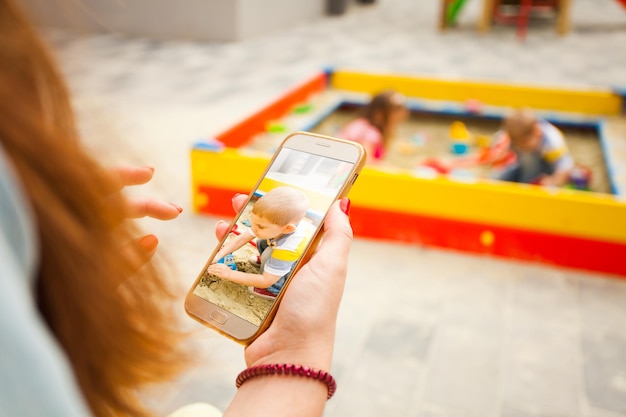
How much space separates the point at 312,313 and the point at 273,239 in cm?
14

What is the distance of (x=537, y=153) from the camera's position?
94.8 inches

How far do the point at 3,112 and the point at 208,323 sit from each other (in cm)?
56

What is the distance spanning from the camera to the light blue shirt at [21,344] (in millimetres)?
236

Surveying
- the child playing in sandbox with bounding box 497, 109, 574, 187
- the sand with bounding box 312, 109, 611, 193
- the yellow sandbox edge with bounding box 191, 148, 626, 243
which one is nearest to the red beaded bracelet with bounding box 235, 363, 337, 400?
the yellow sandbox edge with bounding box 191, 148, 626, 243

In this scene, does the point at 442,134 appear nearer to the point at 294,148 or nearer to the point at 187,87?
the point at 187,87

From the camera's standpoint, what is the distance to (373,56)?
203 inches

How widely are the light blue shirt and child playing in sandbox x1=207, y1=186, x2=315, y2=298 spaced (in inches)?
20.0

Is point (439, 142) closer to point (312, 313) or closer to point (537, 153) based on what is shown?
point (537, 153)

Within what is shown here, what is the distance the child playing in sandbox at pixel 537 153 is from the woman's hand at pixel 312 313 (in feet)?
6.00

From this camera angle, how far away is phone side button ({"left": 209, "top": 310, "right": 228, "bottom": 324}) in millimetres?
795

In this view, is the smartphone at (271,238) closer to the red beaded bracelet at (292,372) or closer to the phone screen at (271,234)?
the phone screen at (271,234)

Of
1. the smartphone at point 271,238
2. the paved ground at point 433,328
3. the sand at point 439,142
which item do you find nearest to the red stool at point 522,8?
the sand at point 439,142

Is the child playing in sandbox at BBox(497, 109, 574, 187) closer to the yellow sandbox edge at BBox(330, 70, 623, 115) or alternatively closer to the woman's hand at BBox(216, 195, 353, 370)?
the yellow sandbox edge at BBox(330, 70, 623, 115)

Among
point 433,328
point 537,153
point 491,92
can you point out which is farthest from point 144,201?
point 491,92
